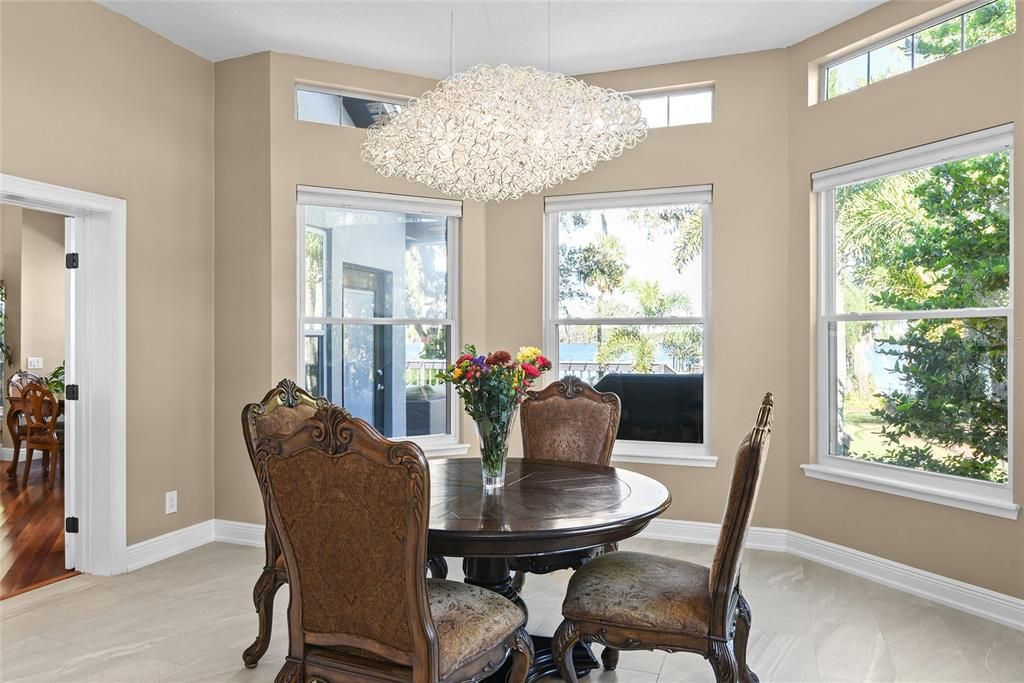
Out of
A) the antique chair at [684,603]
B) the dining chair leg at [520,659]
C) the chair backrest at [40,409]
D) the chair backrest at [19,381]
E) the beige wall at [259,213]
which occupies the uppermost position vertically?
the beige wall at [259,213]

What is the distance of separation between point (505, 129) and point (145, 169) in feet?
8.25

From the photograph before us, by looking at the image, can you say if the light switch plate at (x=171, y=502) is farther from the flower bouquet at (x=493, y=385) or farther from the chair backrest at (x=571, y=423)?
the flower bouquet at (x=493, y=385)

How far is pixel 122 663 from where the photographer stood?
2.79 meters

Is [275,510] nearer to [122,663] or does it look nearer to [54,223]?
[122,663]

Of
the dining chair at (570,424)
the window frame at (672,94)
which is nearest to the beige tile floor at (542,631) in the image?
the dining chair at (570,424)

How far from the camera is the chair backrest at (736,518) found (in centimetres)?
202

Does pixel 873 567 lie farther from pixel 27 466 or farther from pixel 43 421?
pixel 27 466

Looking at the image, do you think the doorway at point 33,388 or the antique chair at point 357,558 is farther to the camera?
the doorway at point 33,388

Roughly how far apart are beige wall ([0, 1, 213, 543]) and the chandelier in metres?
1.78

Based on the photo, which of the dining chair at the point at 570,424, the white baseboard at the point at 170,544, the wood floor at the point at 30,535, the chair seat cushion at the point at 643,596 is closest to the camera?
the chair seat cushion at the point at 643,596

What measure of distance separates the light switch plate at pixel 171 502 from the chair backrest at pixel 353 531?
277 cm

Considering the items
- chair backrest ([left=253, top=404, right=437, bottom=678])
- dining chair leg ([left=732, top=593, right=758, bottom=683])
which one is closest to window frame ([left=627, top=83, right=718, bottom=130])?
dining chair leg ([left=732, top=593, right=758, bottom=683])

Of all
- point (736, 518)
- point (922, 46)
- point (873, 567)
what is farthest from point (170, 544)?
point (922, 46)

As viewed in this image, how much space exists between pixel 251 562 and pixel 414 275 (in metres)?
2.15
